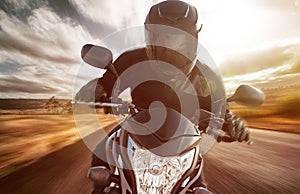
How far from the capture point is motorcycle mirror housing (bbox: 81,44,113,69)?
4.13 ft

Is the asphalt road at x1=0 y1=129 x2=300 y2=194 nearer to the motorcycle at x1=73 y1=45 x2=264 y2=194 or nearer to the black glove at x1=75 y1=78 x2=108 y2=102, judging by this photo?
the black glove at x1=75 y1=78 x2=108 y2=102

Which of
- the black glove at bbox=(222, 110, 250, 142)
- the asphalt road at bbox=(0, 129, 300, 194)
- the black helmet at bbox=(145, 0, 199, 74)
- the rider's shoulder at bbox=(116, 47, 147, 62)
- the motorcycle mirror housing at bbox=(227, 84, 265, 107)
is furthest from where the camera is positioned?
the asphalt road at bbox=(0, 129, 300, 194)

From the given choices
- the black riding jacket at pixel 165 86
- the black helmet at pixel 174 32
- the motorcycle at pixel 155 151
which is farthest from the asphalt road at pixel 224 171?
the motorcycle at pixel 155 151

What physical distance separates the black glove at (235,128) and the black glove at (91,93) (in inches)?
22.6

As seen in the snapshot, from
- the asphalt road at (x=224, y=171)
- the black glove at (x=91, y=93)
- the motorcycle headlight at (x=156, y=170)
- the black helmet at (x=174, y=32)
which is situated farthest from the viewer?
the asphalt road at (x=224, y=171)

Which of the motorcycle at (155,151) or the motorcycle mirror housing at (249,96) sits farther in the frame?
the motorcycle mirror housing at (249,96)

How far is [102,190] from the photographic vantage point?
142 cm

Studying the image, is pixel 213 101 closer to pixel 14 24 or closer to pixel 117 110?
pixel 117 110

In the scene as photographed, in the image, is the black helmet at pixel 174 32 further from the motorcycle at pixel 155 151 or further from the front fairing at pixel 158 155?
the front fairing at pixel 158 155

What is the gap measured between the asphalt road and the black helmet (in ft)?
5.73

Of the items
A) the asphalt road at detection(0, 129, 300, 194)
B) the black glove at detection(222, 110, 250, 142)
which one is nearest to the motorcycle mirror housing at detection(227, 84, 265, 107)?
the black glove at detection(222, 110, 250, 142)

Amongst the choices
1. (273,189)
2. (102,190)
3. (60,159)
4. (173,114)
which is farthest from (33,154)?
(173,114)

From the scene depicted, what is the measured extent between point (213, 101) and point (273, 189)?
2044mm

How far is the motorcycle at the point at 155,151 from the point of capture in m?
1.09
